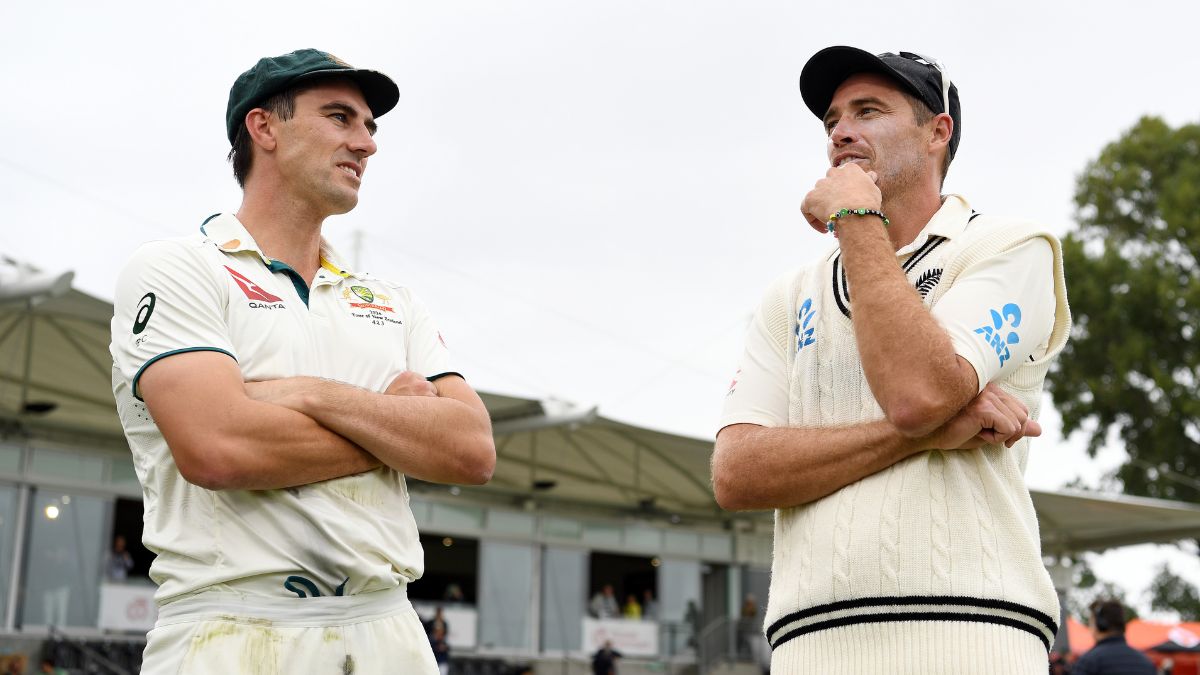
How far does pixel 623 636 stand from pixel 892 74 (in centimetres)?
2360

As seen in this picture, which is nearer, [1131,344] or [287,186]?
[287,186]

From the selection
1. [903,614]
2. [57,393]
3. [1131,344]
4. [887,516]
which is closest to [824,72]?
[887,516]

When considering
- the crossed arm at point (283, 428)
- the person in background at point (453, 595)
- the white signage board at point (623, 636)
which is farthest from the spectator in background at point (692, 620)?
the crossed arm at point (283, 428)

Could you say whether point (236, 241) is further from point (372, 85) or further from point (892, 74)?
point (892, 74)

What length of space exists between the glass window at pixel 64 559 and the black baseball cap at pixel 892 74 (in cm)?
1846

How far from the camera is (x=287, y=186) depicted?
3.00 metres

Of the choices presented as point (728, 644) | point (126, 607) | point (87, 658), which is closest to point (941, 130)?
point (87, 658)

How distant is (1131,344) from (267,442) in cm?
2789

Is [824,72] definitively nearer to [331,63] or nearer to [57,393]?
[331,63]

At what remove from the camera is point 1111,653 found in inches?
312

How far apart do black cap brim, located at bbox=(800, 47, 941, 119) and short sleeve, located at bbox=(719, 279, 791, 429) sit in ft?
1.47

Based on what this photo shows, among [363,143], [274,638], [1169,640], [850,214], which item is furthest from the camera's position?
[1169,640]

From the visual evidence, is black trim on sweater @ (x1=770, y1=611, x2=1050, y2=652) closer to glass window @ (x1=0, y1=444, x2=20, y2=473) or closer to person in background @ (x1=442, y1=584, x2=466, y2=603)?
glass window @ (x1=0, y1=444, x2=20, y2=473)

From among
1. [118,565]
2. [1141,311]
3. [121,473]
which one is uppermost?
[1141,311]
